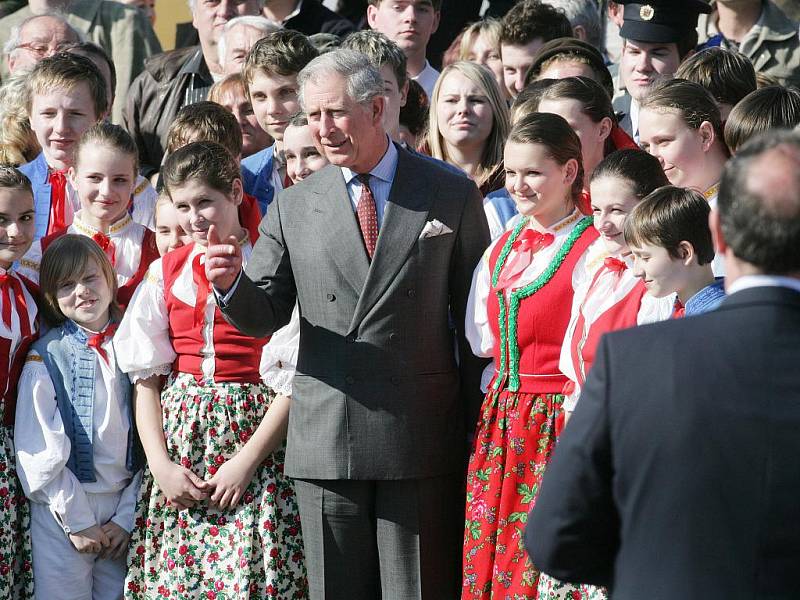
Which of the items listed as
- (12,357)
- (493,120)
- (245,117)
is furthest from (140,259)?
(493,120)

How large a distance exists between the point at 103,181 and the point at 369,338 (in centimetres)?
144

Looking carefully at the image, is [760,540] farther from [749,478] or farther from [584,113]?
[584,113]

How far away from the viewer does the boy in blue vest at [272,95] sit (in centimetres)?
539

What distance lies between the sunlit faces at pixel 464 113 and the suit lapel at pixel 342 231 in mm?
1167

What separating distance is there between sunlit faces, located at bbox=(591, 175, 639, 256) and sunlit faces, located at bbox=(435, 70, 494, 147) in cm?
134

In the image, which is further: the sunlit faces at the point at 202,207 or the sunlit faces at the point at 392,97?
the sunlit faces at the point at 392,97

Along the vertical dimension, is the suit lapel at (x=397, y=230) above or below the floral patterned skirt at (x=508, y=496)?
above

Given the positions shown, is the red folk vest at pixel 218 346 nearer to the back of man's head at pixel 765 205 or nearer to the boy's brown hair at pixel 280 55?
the boy's brown hair at pixel 280 55

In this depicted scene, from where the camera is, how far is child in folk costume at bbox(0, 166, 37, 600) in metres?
4.71

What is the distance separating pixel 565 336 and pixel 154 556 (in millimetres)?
1744

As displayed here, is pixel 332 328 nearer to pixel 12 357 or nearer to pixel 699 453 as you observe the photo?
pixel 12 357

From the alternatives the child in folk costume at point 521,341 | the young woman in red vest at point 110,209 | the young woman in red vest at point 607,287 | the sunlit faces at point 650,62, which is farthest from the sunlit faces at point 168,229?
the sunlit faces at point 650,62

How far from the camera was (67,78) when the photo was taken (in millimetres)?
5598

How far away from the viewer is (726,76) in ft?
17.4
